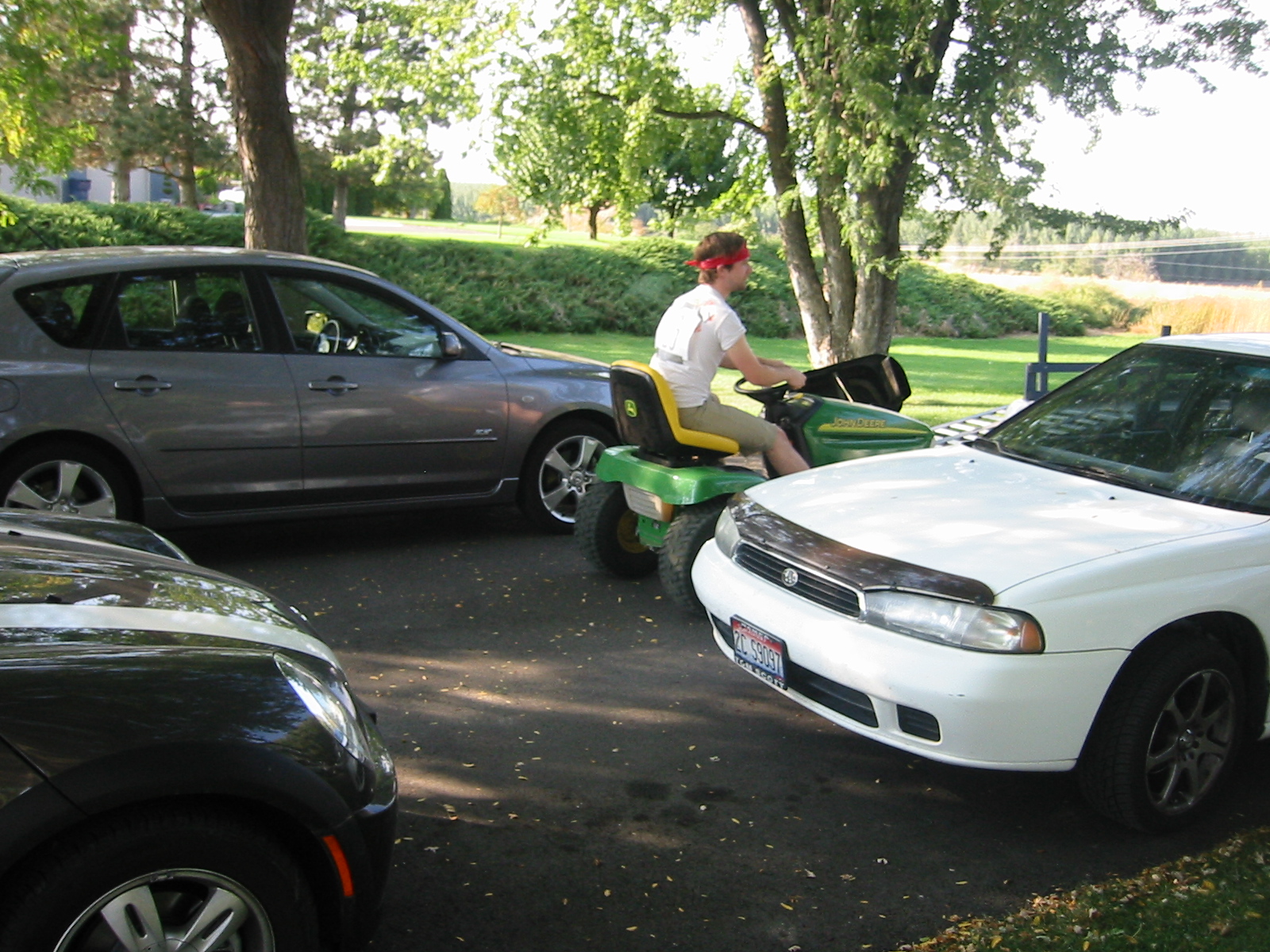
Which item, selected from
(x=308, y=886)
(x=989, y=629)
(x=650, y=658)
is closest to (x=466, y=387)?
(x=650, y=658)

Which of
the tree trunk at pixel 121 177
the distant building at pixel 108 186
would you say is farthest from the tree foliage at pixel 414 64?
the distant building at pixel 108 186

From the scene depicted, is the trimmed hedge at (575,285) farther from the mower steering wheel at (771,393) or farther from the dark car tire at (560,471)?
the mower steering wheel at (771,393)

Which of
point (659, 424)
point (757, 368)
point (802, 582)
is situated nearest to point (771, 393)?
point (757, 368)

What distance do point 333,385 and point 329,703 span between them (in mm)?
4619

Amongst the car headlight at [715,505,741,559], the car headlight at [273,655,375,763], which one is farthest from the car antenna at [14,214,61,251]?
the car headlight at [273,655,375,763]

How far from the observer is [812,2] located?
1080 cm

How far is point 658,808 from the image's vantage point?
4.20 m

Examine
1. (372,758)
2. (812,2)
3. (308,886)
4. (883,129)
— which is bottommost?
(308,886)

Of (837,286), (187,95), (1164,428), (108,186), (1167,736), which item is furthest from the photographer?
(108,186)

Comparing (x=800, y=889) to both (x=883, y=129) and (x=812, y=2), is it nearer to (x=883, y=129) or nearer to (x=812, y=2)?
(x=883, y=129)

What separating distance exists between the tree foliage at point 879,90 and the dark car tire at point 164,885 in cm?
829

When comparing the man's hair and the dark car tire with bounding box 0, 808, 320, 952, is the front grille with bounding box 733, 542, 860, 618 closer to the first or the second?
the dark car tire with bounding box 0, 808, 320, 952

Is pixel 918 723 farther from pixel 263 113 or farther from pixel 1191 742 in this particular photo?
pixel 263 113

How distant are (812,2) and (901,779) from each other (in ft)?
26.8
